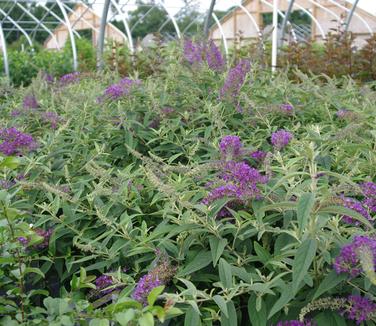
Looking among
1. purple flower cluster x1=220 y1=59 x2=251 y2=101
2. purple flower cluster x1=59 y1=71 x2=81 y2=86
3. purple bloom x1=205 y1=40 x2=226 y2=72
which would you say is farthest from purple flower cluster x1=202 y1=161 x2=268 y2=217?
purple flower cluster x1=59 y1=71 x2=81 y2=86

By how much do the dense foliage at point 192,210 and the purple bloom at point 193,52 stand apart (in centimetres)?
2

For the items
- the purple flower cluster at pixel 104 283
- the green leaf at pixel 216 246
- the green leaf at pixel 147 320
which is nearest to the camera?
the green leaf at pixel 147 320

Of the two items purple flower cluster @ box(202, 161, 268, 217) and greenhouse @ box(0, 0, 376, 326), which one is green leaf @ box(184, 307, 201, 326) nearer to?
greenhouse @ box(0, 0, 376, 326)

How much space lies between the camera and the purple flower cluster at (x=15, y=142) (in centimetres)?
254

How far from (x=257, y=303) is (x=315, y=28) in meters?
21.2

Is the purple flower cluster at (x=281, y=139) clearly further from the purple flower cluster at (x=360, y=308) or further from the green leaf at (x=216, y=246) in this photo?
the purple flower cluster at (x=360, y=308)

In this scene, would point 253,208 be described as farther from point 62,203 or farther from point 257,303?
point 62,203

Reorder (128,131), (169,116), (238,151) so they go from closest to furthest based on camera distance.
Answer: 1. (238,151)
2. (128,131)
3. (169,116)

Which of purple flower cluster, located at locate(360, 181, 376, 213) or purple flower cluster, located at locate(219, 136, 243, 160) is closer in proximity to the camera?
purple flower cluster, located at locate(360, 181, 376, 213)

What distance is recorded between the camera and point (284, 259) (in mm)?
1571

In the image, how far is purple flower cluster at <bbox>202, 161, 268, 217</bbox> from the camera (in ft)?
5.69

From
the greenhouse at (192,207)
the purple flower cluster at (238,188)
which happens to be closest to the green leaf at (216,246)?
the greenhouse at (192,207)

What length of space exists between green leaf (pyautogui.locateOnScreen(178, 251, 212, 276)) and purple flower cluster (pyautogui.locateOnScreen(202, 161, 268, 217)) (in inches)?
5.7

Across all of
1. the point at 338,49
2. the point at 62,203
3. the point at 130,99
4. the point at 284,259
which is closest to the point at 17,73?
the point at 338,49
